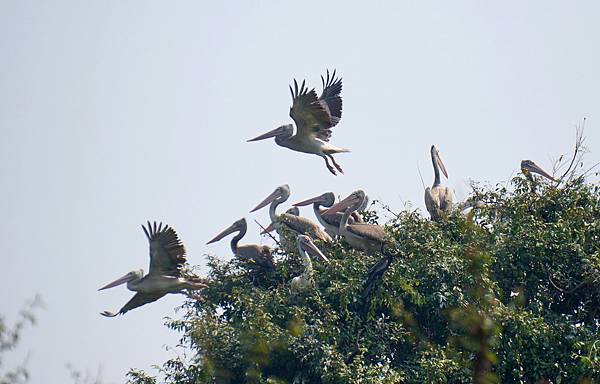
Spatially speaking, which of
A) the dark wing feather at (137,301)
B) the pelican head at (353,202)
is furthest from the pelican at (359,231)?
the dark wing feather at (137,301)

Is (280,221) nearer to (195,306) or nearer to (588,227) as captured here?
(195,306)

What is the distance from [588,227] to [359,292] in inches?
110

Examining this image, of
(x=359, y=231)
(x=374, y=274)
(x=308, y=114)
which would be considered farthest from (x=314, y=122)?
(x=374, y=274)

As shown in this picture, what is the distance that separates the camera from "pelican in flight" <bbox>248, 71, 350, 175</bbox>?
15281mm

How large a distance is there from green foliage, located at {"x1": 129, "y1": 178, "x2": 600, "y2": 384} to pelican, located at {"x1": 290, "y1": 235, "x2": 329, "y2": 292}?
114 millimetres

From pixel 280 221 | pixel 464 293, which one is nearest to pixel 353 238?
pixel 280 221

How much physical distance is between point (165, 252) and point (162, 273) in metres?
0.52

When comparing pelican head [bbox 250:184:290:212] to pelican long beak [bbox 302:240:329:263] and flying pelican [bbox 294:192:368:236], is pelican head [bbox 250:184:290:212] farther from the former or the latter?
pelican long beak [bbox 302:240:329:263]

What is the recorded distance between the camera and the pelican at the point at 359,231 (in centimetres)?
1329

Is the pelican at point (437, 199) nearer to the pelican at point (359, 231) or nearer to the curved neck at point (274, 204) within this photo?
the pelican at point (359, 231)

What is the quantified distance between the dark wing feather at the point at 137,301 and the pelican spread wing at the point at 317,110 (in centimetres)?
360

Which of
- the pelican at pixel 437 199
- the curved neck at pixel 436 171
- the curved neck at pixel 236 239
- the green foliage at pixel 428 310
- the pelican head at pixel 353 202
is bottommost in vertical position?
the green foliage at pixel 428 310

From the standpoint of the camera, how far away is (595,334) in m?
10.3

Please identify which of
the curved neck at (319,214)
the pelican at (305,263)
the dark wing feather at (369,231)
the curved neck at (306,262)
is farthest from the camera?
the curved neck at (319,214)
